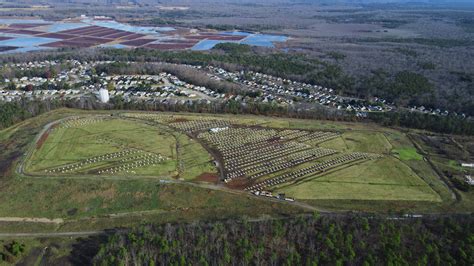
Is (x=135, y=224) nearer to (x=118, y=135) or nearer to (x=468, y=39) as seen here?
(x=118, y=135)

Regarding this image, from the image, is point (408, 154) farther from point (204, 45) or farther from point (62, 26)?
point (62, 26)

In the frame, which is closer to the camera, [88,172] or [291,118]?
[88,172]

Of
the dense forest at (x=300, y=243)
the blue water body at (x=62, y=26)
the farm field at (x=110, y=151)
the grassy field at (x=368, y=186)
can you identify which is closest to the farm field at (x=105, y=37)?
the blue water body at (x=62, y=26)

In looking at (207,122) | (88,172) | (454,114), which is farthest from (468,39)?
(88,172)

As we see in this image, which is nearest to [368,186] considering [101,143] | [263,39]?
[101,143]

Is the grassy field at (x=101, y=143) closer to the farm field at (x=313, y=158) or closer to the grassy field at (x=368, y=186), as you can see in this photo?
the farm field at (x=313, y=158)
